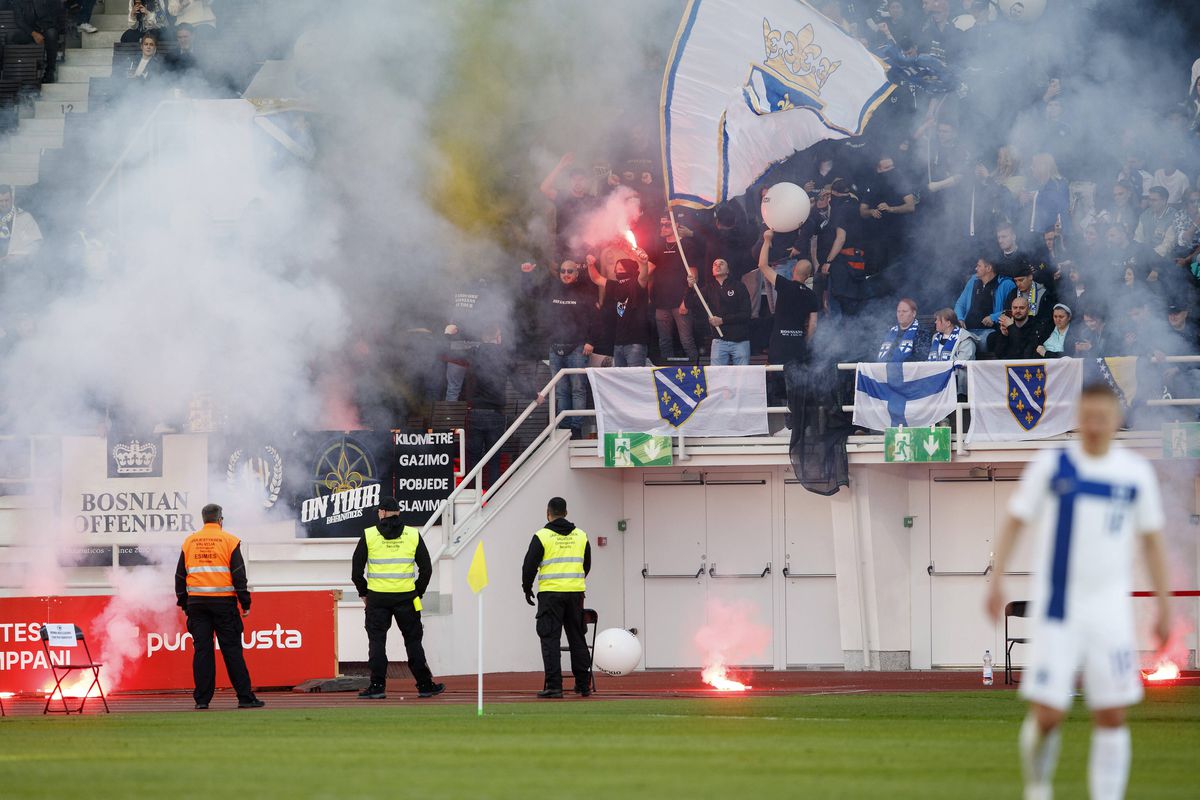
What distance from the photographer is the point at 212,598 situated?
1523cm

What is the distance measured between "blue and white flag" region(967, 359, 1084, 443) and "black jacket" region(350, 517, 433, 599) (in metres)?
6.79

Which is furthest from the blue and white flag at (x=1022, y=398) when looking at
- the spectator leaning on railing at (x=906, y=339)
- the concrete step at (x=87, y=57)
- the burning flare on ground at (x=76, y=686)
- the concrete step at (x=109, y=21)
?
the concrete step at (x=109, y=21)

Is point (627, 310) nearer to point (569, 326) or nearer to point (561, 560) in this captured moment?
point (569, 326)

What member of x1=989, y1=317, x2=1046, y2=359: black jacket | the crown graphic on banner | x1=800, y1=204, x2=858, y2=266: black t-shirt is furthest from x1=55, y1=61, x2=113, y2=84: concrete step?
x1=989, y1=317, x2=1046, y2=359: black jacket

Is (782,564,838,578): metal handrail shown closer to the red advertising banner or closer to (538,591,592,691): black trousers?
(538,591,592,691): black trousers

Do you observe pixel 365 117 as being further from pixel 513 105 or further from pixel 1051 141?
pixel 1051 141

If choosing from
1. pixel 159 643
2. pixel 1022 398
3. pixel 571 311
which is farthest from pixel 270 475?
pixel 1022 398

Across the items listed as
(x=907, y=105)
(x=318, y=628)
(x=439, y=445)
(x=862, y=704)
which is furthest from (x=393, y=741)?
(x=907, y=105)

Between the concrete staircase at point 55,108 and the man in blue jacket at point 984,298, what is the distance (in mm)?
14082

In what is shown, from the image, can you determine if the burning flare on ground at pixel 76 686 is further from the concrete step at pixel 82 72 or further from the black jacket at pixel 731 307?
the concrete step at pixel 82 72

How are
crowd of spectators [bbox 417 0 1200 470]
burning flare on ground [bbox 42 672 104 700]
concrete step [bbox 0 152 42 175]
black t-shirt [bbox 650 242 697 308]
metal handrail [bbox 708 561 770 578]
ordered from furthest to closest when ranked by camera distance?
1. concrete step [bbox 0 152 42 175]
2. metal handrail [bbox 708 561 770 578]
3. black t-shirt [bbox 650 242 697 308]
4. crowd of spectators [bbox 417 0 1200 470]
5. burning flare on ground [bbox 42 672 104 700]

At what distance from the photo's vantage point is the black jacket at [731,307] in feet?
67.1

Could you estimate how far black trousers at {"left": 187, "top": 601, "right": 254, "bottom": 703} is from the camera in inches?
597

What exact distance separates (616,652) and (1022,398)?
5476mm
